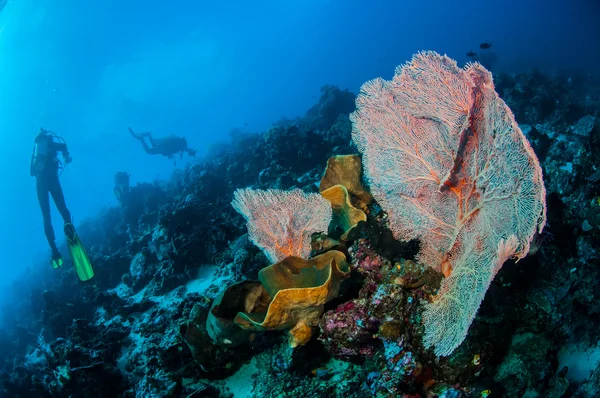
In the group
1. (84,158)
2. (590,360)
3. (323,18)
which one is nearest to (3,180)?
(84,158)

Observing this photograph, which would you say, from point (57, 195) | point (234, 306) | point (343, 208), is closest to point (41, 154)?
point (57, 195)

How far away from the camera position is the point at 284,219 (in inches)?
165

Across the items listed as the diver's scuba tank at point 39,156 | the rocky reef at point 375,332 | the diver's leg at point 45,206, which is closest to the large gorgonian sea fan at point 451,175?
the rocky reef at point 375,332

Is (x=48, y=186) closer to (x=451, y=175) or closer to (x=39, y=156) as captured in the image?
(x=39, y=156)

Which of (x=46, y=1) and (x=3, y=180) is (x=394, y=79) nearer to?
(x=46, y=1)

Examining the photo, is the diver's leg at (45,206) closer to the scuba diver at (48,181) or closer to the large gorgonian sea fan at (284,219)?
the scuba diver at (48,181)

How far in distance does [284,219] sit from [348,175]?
1.53 meters

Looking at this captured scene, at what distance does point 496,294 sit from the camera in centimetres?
336

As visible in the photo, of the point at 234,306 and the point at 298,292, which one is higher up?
the point at 234,306

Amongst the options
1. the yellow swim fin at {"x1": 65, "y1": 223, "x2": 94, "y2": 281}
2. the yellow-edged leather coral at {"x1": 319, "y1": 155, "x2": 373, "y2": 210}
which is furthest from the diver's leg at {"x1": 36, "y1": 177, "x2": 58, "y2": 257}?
the yellow-edged leather coral at {"x1": 319, "y1": 155, "x2": 373, "y2": 210}

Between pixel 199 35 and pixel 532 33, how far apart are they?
3566 inches

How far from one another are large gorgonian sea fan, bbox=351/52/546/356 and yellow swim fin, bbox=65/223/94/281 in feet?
34.7

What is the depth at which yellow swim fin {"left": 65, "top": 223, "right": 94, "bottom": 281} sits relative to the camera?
398 inches

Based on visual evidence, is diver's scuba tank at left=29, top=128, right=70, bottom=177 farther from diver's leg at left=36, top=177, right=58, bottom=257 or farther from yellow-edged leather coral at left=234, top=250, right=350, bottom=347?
yellow-edged leather coral at left=234, top=250, right=350, bottom=347
